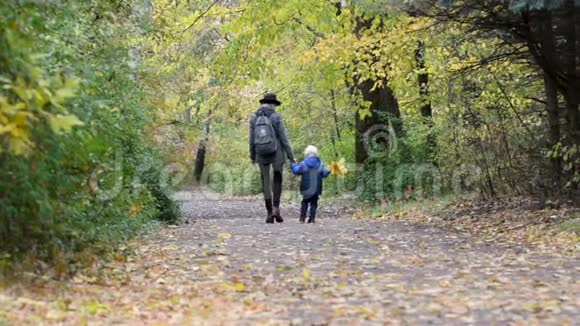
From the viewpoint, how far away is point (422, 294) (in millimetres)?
6414

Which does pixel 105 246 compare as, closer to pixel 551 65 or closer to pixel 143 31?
pixel 143 31

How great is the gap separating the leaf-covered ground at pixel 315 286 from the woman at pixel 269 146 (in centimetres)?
313

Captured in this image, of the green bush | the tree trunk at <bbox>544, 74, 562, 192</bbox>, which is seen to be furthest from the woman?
the tree trunk at <bbox>544, 74, 562, 192</bbox>

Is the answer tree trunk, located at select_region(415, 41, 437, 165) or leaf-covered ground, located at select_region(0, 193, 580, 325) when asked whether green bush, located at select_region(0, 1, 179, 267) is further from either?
tree trunk, located at select_region(415, 41, 437, 165)

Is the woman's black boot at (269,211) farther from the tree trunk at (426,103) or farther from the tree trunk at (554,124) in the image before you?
the tree trunk at (426,103)

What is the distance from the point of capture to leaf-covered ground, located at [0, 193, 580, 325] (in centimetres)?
552

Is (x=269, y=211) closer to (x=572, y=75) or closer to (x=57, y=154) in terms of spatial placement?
(x=572, y=75)

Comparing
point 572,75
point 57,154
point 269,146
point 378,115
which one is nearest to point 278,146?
point 269,146

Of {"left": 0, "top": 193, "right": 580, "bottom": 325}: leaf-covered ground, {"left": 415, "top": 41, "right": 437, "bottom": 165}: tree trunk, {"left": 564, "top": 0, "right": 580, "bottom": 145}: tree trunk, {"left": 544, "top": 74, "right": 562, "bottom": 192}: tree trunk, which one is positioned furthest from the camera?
{"left": 415, "top": 41, "right": 437, "bottom": 165}: tree trunk

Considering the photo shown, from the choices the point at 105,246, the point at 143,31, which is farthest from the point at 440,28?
the point at 105,246

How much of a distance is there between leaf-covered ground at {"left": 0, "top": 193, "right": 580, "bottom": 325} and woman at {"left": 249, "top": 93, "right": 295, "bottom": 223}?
3132 millimetres

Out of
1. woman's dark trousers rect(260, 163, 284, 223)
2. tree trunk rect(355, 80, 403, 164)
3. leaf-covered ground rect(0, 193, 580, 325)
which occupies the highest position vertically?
tree trunk rect(355, 80, 403, 164)

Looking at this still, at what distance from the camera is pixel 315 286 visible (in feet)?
22.5

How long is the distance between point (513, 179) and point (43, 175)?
11.1 meters
